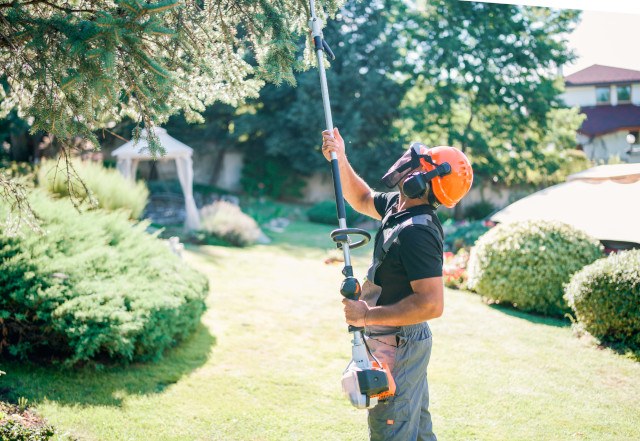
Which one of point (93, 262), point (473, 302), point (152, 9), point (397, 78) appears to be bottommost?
point (473, 302)

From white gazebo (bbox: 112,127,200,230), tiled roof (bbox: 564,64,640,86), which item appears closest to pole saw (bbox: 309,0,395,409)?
tiled roof (bbox: 564,64,640,86)

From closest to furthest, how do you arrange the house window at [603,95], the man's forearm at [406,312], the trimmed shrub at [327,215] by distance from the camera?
the man's forearm at [406,312] < the house window at [603,95] < the trimmed shrub at [327,215]

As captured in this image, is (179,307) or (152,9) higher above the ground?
(152,9)

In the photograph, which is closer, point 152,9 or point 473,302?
point 152,9

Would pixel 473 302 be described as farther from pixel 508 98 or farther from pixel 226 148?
pixel 226 148

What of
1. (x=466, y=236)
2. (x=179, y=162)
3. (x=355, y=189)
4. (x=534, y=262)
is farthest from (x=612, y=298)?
(x=179, y=162)

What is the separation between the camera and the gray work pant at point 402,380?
1.99 meters

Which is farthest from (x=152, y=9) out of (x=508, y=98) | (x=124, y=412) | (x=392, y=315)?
(x=508, y=98)

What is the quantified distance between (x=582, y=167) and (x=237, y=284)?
8721 mm

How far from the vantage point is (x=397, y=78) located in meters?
18.5

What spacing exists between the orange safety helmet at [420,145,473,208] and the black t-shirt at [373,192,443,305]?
0.26ft

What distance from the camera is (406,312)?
190cm

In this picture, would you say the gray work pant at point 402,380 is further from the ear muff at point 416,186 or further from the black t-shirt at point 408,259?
the ear muff at point 416,186

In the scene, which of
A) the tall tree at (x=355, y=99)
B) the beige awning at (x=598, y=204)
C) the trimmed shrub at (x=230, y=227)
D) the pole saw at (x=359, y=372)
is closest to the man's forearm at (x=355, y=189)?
the pole saw at (x=359, y=372)
